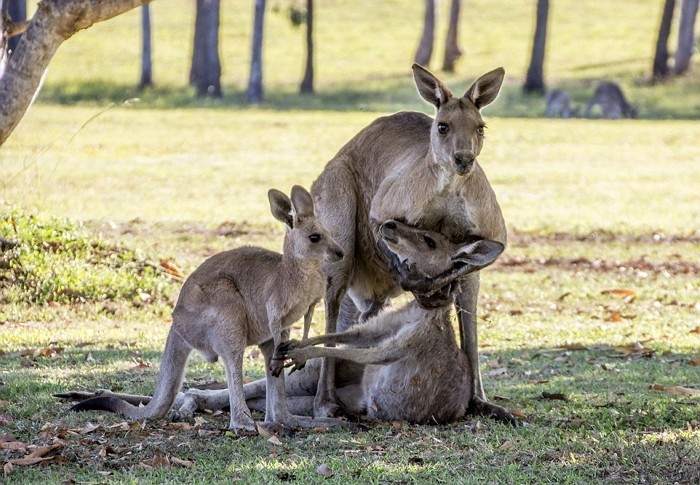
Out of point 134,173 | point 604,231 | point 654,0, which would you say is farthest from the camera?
point 654,0

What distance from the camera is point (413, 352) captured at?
6074mm

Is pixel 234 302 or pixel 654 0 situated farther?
pixel 654 0

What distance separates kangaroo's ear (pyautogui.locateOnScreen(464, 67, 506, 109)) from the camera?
239 inches

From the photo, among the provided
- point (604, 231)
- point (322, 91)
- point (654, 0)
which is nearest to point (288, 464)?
point (604, 231)

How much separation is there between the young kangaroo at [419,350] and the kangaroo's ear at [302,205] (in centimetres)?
48

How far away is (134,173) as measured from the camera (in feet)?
63.8

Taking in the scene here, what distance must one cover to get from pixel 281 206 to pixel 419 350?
1079mm

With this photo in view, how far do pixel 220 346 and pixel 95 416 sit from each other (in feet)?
2.88

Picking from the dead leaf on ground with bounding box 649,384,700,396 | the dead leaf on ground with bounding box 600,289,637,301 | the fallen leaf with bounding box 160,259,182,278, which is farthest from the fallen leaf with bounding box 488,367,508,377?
the fallen leaf with bounding box 160,259,182,278

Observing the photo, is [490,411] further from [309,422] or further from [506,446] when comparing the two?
[309,422]

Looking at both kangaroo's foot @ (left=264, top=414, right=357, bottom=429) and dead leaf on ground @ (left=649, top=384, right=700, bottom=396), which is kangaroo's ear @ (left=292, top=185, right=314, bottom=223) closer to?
kangaroo's foot @ (left=264, top=414, right=357, bottom=429)

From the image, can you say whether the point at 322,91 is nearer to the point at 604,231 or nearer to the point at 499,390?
the point at 604,231

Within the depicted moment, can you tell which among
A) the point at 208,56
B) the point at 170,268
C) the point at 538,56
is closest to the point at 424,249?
the point at 170,268

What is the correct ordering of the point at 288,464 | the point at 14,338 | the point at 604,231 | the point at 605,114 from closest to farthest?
the point at 288,464, the point at 14,338, the point at 604,231, the point at 605,114
